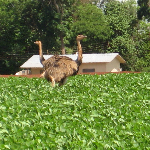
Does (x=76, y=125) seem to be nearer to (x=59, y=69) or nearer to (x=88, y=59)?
(x=59, y=69)

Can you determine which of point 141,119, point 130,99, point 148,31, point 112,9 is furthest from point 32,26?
point 141,119

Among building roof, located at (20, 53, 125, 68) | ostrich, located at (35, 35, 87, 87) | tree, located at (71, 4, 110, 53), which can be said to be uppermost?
tree, located at (71, 4, 110, 53)

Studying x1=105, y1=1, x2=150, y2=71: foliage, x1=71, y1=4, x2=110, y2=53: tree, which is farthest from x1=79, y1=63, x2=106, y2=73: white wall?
x1=71, y1=4, x2=110, y2=53: tree

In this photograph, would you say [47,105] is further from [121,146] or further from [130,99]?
[121,146]

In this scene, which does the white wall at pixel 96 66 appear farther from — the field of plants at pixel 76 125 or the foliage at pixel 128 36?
the field of plants at pixel 76 125

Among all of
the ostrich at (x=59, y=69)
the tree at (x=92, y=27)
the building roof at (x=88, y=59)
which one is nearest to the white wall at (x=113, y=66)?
the building roof at (x=88, y=59)

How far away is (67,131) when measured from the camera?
5.41 m

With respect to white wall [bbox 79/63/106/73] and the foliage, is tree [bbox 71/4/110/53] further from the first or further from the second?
white wall [bbox 79/63/106/73]

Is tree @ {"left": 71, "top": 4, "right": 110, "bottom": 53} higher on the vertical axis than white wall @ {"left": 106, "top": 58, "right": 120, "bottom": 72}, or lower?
higher

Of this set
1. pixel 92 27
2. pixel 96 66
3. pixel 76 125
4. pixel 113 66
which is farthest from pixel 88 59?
pixel 76 125

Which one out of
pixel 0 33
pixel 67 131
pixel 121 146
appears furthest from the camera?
pixel 0 33

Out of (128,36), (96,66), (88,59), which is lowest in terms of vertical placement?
(96,66)

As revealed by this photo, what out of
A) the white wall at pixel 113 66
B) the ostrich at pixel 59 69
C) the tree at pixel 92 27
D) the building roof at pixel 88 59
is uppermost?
the tree at pixel 92 27

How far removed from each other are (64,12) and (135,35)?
6.02 metres
